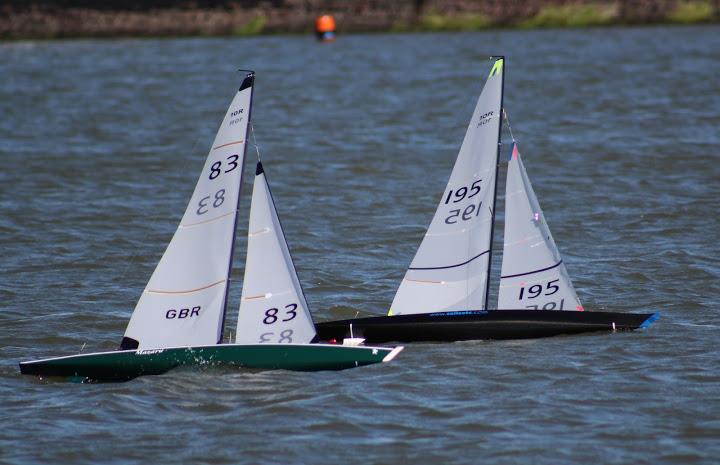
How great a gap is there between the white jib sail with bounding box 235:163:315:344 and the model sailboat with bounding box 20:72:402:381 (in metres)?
0.01

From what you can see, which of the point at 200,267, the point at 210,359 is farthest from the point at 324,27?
the point at 210,359

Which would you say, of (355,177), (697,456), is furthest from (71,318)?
(355,177)

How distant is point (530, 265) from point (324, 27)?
201ft

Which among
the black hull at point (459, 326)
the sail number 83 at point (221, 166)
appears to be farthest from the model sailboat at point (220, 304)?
the black hull at point (459, 326)

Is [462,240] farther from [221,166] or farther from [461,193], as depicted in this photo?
[221,166]

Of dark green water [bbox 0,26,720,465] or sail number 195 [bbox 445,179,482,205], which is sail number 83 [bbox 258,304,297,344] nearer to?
dark green water [bbox 0,26,720,465]

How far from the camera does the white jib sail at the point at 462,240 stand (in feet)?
69.4

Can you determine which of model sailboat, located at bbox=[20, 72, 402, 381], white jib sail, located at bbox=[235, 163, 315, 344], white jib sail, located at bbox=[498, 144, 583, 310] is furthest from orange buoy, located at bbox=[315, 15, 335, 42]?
white jib sail, located at bbox=[235, 163, 315, 344]

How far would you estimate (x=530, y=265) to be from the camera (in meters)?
21.8

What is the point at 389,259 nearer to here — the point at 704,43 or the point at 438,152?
the point at 438,152

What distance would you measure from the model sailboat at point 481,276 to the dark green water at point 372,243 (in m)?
0.37

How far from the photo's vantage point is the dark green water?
17.6 meters

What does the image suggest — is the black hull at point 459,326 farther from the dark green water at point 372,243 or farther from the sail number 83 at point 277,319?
the sail number 83 at point 277,319

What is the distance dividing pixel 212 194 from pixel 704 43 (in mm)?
59896
